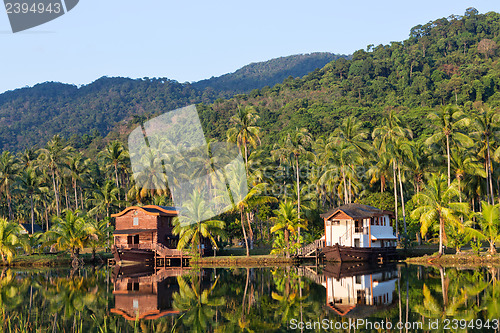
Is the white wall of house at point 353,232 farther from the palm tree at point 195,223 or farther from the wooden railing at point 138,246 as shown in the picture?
the wooden railing at point 138,246

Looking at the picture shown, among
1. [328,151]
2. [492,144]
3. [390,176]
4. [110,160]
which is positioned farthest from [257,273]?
[110,160]

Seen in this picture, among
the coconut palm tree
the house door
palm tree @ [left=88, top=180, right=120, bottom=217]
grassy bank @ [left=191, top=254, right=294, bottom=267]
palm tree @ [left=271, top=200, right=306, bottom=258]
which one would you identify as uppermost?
the coconut palm tree

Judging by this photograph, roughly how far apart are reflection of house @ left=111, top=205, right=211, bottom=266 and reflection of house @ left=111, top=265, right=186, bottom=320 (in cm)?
1370

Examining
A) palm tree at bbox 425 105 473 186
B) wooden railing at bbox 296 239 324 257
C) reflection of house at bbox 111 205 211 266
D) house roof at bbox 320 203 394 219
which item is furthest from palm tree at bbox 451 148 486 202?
reflection of house at bbox 111 205 211 266

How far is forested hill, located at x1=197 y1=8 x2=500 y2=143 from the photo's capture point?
10594cm

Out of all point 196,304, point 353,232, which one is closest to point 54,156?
point 353,232

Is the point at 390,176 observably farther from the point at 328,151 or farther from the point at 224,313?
the point at 224,313

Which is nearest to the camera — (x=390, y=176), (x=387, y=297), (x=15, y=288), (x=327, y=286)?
(x=387, y=297)

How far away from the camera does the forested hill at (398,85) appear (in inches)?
4171

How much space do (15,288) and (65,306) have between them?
→ 9.24m

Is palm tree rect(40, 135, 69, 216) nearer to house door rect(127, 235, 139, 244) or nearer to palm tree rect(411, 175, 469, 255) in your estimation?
house door rect(127, 235, 139, 244)

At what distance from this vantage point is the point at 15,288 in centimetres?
3288

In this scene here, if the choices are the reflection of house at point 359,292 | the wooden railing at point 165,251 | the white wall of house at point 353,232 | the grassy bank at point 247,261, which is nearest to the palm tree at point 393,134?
the white wall of house at point 353,232

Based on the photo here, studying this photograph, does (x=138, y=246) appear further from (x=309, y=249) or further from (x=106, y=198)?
(x=309, y=249)
